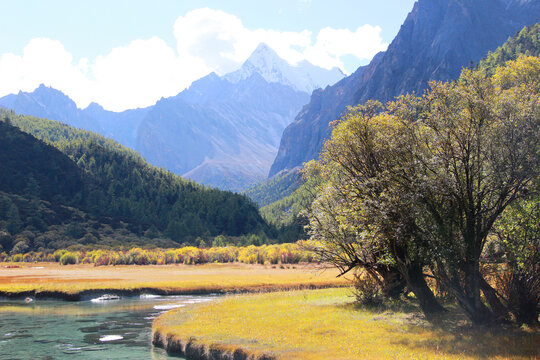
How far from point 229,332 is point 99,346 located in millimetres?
9001

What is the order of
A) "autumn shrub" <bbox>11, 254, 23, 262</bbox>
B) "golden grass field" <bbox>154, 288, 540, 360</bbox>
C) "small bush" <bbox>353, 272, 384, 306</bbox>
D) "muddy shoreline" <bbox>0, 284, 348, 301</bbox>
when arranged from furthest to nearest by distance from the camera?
1. "autumn shrub" <bbox>11, 254, 23, 262</bbox>
2. "muddy shoreline" <bbox>0, 284, 348, 301</bbox>
3. "small bush" <bbox>353, 272, 384, 306</bbox>
4. "golden grass field" <bbox>154, 288, 540, 360</bbox>

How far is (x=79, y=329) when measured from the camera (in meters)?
35.2

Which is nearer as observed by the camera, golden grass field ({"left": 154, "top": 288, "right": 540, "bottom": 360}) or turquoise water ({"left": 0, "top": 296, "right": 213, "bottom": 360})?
golden grass field ({"left": 154, "top": 288, "right": 540, "bottom": 360})

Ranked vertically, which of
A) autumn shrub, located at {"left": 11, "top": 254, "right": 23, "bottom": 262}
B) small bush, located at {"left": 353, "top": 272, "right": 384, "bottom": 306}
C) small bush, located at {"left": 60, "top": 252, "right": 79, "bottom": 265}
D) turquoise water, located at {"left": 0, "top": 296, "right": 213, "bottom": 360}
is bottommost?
turquoise water, located at {"left": 0, "top": 296, "right": 213, "bottom": 360}

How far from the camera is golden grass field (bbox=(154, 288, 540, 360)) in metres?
20.0

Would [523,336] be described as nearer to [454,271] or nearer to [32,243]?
[454,271]

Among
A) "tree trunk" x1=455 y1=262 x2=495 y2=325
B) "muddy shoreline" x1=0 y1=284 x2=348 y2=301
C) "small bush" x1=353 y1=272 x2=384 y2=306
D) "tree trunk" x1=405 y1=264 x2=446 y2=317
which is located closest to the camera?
"tree trunk" x1=455 y1=262 x2=495 y2=325

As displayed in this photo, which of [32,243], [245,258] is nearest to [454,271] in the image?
[245,258]

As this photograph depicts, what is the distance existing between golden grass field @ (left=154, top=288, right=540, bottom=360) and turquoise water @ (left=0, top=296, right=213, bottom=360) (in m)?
2.63

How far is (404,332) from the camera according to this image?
2431 cm

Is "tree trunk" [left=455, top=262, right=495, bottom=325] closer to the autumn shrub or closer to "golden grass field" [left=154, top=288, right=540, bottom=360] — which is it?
"golden grass field" [left=154, top=288, right=540, bottom=360]

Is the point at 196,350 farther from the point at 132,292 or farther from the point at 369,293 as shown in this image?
the point at 132,292

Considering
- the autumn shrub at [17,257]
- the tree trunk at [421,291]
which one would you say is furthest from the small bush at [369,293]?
the autumn shrub at [17,257]

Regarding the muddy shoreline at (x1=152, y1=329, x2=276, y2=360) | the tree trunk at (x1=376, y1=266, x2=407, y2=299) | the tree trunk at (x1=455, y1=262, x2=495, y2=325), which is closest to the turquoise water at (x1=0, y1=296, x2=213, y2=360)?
the muddy shoreline at (x1=152, y1=329, x2=276, y2=360)
